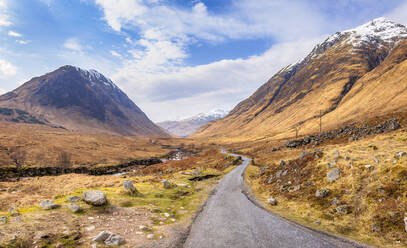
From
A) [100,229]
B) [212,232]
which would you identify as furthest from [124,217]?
[212,232]

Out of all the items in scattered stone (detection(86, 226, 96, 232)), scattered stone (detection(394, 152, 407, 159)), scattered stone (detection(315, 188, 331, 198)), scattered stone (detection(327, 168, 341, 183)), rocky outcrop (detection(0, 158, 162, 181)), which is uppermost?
scattered stone (detection(394, 152, 407, 159))

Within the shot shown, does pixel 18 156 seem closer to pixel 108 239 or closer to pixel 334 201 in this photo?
pixel 108 239

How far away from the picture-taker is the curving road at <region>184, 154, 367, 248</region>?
12.4 m

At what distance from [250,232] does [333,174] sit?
12.3 metres

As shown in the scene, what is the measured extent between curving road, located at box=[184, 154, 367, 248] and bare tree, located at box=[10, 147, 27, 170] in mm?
71220

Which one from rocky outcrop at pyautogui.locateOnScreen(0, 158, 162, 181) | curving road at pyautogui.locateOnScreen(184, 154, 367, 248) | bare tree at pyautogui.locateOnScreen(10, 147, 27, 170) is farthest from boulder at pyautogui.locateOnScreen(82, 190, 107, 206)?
bare tree at pyautogui.locateOnScreen(10, 147, 27, 170)

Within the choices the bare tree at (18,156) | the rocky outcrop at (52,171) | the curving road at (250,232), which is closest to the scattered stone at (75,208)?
the curving road at (250,232)

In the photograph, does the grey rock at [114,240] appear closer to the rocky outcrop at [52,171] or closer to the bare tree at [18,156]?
the rocky outcrop at [52,171]

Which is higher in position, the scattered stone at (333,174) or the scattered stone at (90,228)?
the scattered stone at (333,174)

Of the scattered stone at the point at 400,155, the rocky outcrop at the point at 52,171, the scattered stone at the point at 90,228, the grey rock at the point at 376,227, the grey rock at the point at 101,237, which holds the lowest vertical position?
the rocky outcrop at the point at 52,171

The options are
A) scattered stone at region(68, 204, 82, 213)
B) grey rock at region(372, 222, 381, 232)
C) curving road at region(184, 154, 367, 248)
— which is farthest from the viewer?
scattered stone at region(68, 204, 82, 213)

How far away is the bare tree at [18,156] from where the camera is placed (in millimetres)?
64562

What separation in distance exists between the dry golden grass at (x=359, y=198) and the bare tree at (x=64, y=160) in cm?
7393

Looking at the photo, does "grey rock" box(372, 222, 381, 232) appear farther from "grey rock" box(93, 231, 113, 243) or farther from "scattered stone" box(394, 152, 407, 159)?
"grey rock" box(93, 231, 113, 243)
